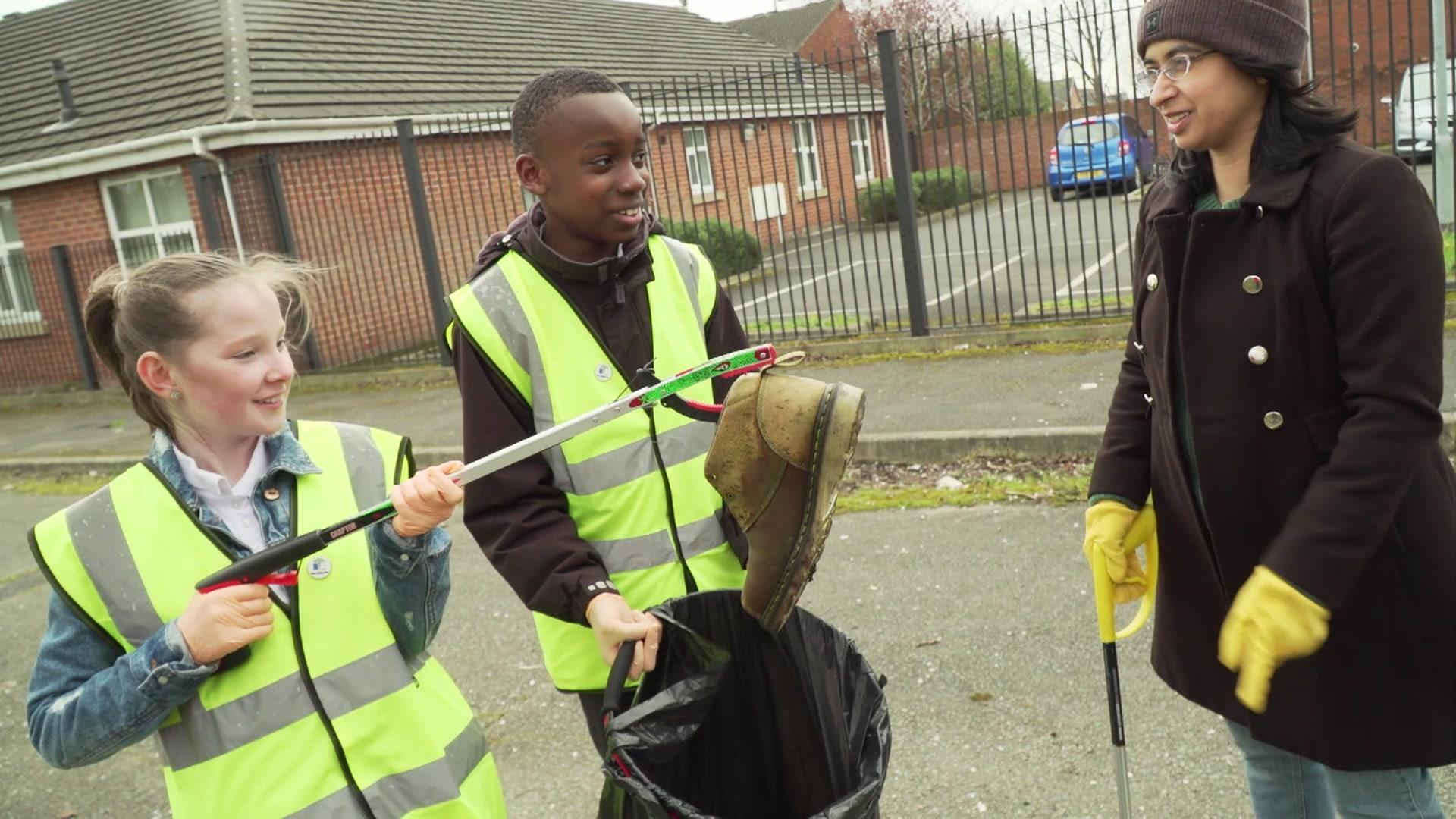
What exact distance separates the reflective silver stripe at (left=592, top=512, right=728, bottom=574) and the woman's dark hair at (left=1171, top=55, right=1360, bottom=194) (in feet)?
3.91

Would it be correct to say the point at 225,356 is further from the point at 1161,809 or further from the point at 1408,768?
the point at 1161,809

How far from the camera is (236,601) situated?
173 cm

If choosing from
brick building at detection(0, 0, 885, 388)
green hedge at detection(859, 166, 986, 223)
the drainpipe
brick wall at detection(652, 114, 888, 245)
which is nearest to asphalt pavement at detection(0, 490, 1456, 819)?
brick building at detection(0, 0, 885, 388)

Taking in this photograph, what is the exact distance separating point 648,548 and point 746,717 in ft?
1.32

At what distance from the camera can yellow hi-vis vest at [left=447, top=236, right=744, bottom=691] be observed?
2.14 meters

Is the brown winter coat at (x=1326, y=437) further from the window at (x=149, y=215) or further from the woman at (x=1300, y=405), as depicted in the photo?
the window at (x=149, y=215)

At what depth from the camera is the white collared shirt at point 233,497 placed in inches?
74.7

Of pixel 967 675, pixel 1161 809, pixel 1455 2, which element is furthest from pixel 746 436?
pixel 1455 2

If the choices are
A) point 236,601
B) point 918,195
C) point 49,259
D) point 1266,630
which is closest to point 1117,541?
point 1266,630

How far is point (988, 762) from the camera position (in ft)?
11.0

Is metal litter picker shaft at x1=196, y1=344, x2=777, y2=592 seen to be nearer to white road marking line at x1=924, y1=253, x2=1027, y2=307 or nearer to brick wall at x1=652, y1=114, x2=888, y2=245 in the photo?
Answer: white road marking line at x1=924, y1=253, x2=1027, y2=307

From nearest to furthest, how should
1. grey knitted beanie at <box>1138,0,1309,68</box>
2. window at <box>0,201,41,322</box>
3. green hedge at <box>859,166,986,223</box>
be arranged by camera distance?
grey knitted beanie at <box>1138,0,1309,68</box> → green hedge at <box>859,166,986,223</box> → window at <box>0,201,41,322</box>

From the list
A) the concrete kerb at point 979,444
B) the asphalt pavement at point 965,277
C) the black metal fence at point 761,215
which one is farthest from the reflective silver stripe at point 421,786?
the black metal fence at point 761,215

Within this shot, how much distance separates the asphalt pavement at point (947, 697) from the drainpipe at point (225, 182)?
7336 mm
